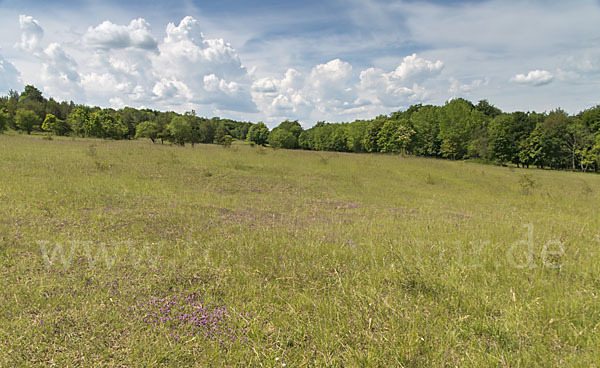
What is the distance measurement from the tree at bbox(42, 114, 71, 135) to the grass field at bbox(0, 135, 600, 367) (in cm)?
7563

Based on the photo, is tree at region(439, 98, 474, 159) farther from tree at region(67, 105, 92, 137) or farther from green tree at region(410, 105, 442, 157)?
tree at region(67, 105, 92, 137)

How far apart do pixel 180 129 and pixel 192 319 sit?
138 ft

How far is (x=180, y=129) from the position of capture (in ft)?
134

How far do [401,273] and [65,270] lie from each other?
524 centimetres

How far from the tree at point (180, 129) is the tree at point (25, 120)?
4782 centimetres

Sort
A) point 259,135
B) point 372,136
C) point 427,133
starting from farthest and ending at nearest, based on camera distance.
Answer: point 259,135 → point 372,136 → point 427,133

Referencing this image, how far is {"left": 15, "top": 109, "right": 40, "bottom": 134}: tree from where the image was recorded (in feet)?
205

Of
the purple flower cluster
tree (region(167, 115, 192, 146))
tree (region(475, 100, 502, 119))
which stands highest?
tree (region(475, 100, 502, 119))

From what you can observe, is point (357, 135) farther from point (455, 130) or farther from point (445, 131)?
point (455, 130)

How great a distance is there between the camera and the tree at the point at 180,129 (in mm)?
40688

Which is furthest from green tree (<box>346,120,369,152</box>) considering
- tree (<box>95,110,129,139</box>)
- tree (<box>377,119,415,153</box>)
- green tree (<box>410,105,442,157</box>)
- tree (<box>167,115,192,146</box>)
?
tree (<box>95,110,129,139</box>)

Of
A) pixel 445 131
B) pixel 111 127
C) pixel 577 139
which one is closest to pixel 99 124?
pixel 111 127

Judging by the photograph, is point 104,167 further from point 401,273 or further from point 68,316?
point 401,273

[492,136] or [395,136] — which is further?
[395,136]
